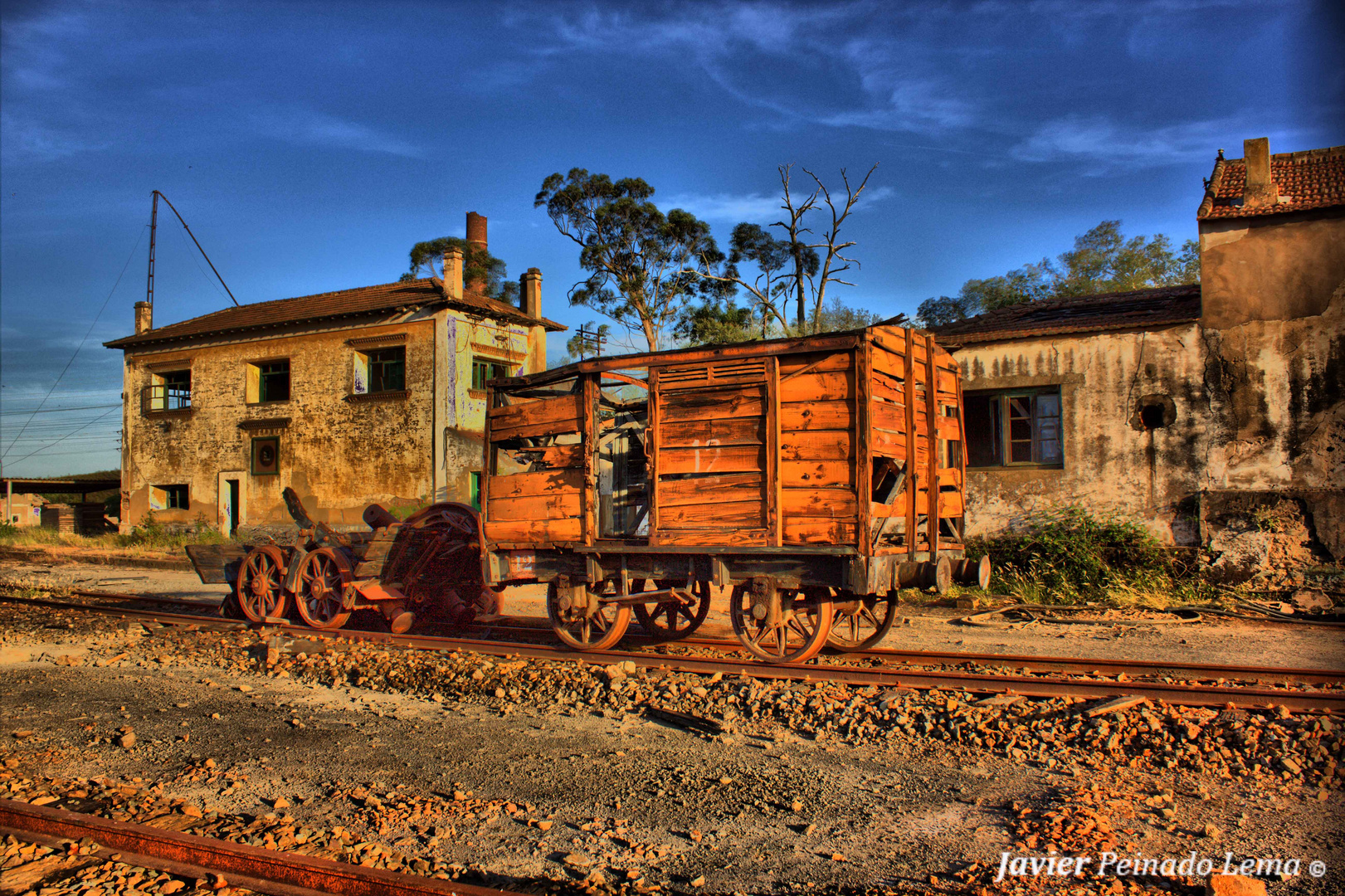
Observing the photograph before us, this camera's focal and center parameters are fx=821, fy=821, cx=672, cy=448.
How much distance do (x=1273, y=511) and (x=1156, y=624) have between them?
3689 mm

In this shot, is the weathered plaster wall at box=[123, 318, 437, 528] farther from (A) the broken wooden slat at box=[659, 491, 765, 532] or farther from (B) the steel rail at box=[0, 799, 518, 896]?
(B) the steel rail at box=[0, 799, 518, 896]

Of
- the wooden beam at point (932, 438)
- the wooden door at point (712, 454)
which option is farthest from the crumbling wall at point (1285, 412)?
the wooden door at point (712, 454)

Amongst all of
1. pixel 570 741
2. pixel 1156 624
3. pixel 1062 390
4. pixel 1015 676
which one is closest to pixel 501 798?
pixel 570 741

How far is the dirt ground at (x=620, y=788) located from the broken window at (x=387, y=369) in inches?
658

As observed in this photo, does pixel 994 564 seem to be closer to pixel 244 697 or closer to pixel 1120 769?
pixel 1120 769

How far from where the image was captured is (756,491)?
6.86m

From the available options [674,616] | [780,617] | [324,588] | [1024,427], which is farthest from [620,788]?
[1024,427]

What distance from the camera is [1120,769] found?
4.57m

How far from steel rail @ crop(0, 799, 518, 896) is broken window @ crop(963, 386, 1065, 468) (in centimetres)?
1235

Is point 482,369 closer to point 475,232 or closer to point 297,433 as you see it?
point 297,433

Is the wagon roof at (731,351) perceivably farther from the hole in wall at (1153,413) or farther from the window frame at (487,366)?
the window frame at (487,366)

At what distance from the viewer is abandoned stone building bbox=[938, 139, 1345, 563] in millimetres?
11914

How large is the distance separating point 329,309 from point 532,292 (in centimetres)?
625

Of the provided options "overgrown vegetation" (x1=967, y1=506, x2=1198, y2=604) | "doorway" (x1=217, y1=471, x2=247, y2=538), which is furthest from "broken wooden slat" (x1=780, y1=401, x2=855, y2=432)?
"doorway" (x1=217, y1=471, x2=247, y2=538)
